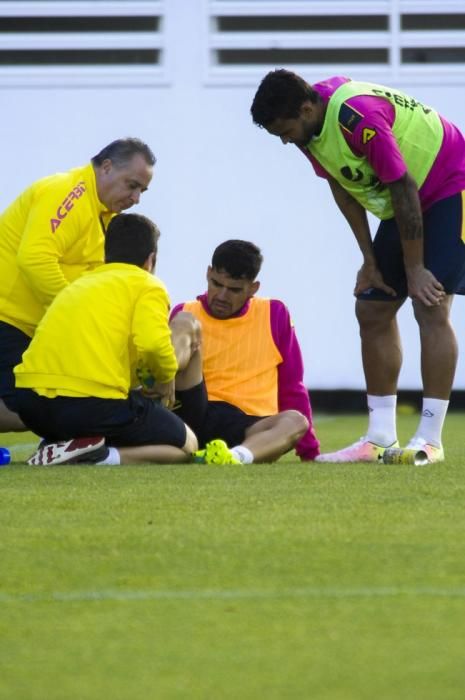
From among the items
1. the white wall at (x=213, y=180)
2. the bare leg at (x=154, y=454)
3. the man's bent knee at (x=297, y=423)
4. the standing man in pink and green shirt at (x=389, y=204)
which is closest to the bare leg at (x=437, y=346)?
the standing man in pink and green shirt at (x=389, y=204)

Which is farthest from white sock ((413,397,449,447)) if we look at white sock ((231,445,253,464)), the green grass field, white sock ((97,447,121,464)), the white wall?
the white wall

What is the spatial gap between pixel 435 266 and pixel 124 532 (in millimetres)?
2123

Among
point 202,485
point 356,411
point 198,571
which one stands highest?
point 198,571

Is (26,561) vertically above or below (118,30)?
below

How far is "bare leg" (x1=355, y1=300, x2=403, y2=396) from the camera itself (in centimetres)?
583

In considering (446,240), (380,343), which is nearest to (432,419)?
(380,343)

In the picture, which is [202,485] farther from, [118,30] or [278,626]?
[118,30]

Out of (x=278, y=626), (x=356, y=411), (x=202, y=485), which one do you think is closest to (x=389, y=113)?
(x=202, y=485)

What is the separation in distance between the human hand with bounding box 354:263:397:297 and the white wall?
4751 millimetres

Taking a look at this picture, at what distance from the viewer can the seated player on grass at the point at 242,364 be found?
592cm

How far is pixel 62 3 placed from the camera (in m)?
10.7

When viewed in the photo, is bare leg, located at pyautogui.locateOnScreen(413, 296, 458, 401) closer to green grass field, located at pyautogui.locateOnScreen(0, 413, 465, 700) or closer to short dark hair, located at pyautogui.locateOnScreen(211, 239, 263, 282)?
short dark hair, located at pyautogui.locateOnScreen(211, 239, 263, 282)

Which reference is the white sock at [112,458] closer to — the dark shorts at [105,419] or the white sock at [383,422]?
the dark shorts at [105,419]

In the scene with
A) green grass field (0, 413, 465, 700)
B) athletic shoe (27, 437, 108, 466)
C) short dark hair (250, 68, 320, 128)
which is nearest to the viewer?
green grass field (0, 413, 465, 700)
